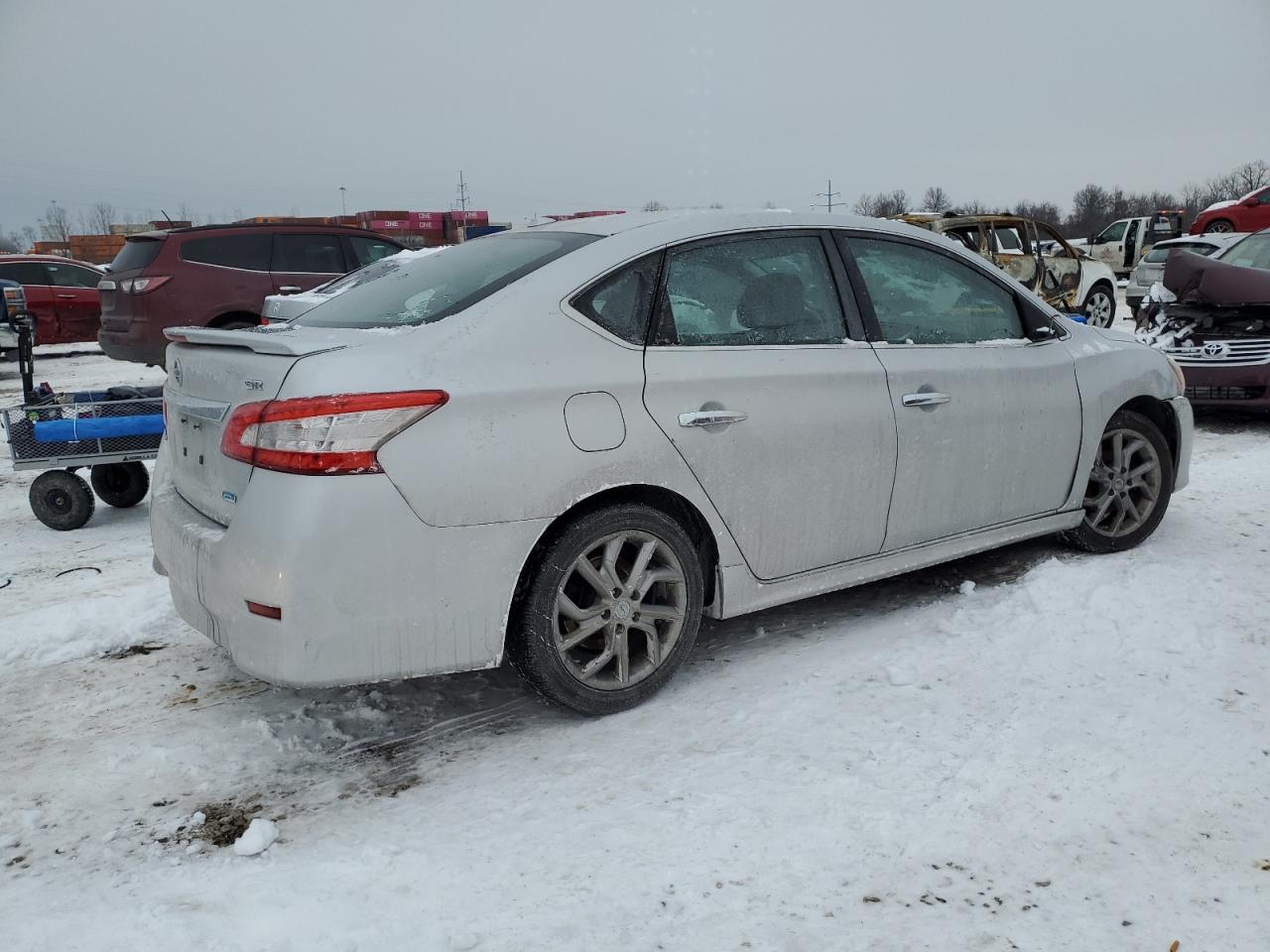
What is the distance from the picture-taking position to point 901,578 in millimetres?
4539

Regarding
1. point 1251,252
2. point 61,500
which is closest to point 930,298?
point 61,500

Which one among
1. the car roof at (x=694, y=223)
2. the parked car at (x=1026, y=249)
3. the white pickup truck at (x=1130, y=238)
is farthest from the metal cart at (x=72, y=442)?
the white pickup truck at (x=1130, y=238)

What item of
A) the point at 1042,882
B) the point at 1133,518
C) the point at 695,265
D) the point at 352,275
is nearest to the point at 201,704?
the point at 695,265

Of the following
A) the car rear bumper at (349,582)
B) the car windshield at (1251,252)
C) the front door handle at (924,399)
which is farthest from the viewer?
the car windshield at (1251,252)

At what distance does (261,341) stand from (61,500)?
4.15 metres

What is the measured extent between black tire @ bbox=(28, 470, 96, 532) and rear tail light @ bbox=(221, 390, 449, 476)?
423cm

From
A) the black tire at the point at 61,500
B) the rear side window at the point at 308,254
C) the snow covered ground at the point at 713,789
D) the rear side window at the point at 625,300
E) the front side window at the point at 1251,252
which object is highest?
the rear side window at the point at 308,254

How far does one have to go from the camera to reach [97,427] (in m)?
6.21

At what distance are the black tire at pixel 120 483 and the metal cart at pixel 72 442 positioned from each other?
0.62 ft

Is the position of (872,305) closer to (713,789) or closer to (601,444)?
(601,444)

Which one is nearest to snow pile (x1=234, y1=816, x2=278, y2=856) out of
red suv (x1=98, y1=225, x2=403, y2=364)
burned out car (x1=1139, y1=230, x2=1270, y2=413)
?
burned out car (x1=1139, y1=230, x2=1270, y2=413)

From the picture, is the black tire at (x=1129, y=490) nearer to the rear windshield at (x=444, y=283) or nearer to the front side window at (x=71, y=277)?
the rear windshield at (x=444, y=283)

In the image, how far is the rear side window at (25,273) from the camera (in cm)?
1512

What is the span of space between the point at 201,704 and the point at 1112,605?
3.45m
